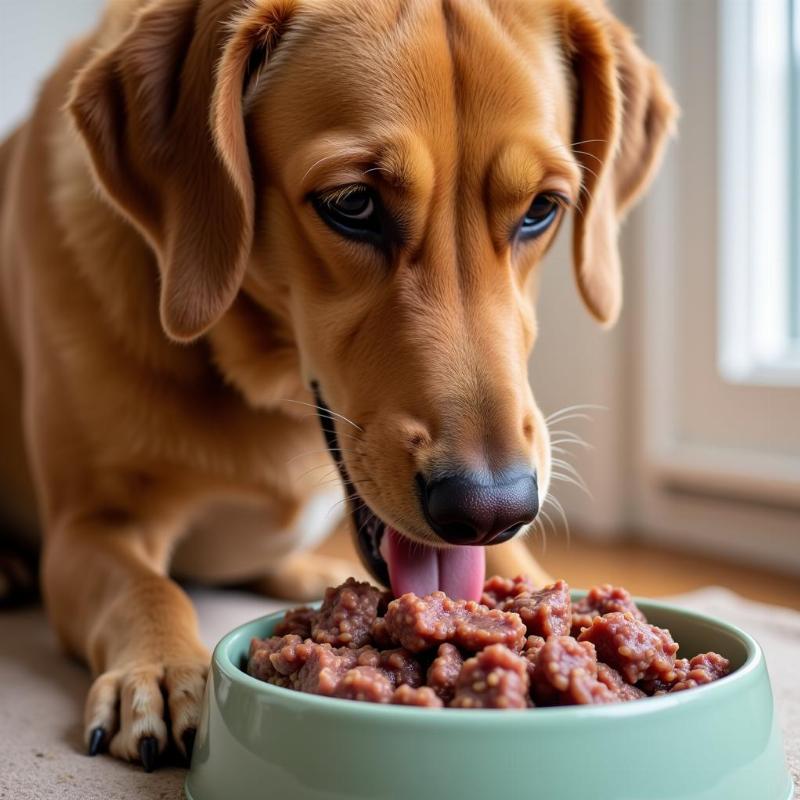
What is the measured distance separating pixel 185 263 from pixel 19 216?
644mm

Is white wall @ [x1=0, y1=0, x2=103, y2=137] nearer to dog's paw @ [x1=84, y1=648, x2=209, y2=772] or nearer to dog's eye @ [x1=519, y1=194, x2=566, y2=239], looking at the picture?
dog's eye @ [x1=519, y1=194, x2=566, y2=239]

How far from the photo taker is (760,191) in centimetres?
264

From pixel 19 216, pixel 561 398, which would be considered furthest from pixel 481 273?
pixel 561 398

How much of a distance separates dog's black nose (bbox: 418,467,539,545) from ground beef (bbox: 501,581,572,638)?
0.07 metres

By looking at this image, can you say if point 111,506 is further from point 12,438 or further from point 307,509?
point 12,438

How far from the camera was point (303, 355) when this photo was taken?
4.73 ft

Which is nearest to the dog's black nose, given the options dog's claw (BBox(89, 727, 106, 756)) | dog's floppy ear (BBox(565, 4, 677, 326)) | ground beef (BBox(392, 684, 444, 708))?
ground beef (BBox(392, 684, 444, 708))

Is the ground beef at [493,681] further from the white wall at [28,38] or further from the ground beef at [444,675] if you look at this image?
the white wall at [28,38]

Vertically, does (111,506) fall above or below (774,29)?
below

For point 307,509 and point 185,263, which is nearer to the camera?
point 185,263

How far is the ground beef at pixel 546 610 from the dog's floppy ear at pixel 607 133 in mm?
717

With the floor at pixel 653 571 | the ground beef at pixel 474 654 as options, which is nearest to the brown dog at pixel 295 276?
the ground beef at pixel 474 654

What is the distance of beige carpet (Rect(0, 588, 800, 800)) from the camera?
1129 millimetres

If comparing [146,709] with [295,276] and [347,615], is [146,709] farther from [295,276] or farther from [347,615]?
[295,276]
